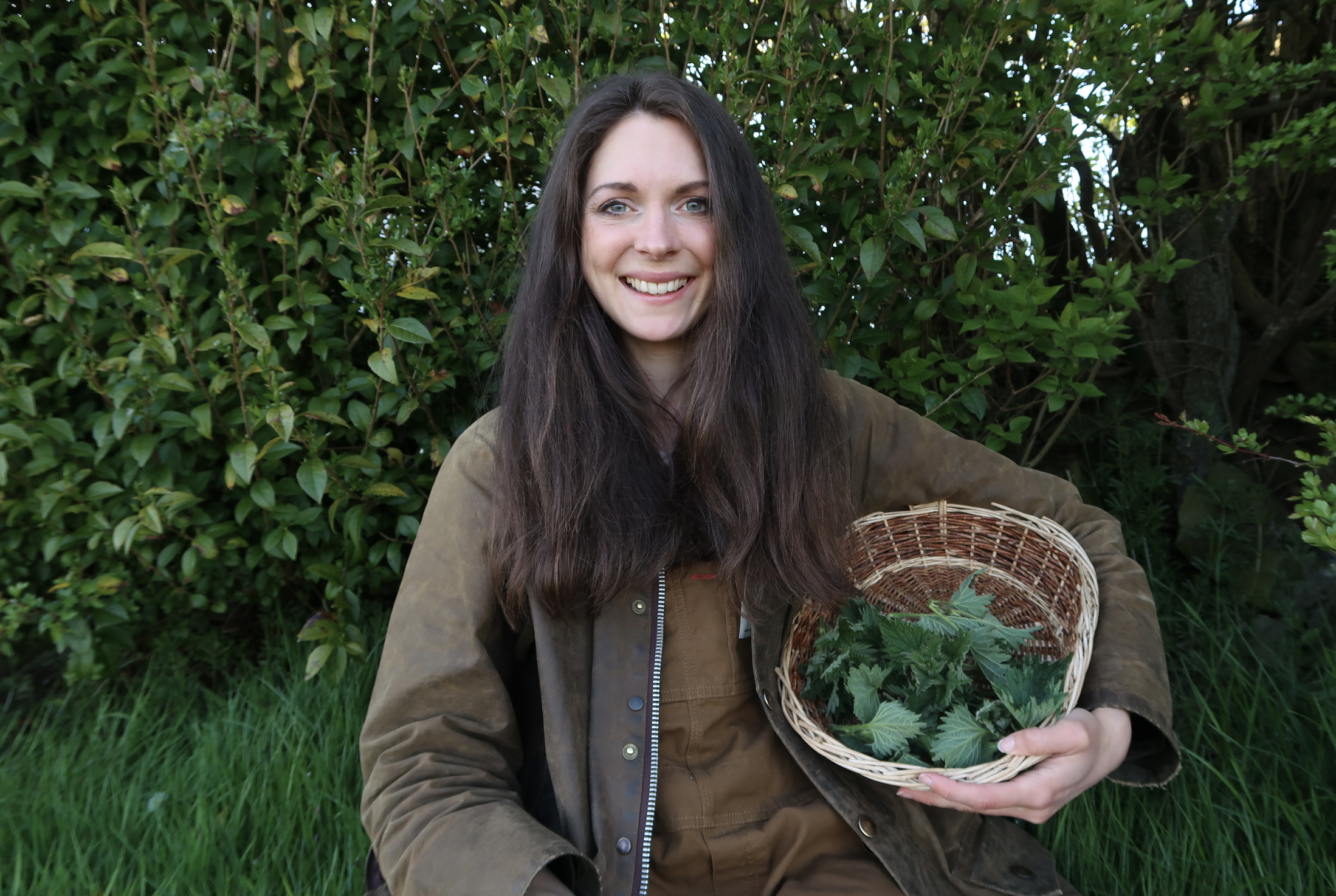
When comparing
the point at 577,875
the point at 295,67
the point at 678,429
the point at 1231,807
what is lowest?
the point at 1231,807

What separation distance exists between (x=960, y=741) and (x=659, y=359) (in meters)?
0.93

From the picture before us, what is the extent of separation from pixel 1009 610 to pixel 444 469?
1.23 meters

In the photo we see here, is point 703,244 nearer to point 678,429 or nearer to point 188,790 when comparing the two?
point 678,429

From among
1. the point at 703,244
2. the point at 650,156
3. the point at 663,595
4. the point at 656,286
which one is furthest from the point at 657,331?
the point at 663,595

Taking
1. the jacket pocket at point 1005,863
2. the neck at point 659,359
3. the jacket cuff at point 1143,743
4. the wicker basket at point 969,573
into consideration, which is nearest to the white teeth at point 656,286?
the neck at point 659,359

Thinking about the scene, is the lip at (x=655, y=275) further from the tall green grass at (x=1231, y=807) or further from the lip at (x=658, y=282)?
the tall green grass at (x=1231, y=807)

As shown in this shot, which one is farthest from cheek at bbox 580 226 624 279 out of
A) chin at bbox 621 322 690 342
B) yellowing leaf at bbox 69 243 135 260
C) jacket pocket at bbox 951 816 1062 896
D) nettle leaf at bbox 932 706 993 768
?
jacket pocket at bbox 951 816 1062 896

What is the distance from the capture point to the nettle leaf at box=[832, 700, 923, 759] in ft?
4.91

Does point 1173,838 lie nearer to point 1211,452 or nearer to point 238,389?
point 1211,452

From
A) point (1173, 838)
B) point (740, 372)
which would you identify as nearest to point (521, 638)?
point (740, 372)

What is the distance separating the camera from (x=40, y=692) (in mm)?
2777

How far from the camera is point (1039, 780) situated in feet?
4.54

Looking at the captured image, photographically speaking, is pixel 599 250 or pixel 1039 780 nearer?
pixel 1039 780

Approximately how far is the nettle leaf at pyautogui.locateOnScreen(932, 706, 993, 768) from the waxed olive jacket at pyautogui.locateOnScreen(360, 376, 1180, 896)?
0.70 feet
